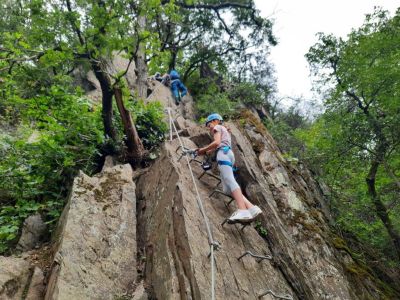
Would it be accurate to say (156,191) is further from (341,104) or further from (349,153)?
(341,104)

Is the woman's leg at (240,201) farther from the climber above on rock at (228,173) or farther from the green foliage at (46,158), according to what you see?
the green foliage at (46,158)

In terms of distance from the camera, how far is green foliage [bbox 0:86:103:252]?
5.88 m

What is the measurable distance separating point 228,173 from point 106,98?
3738 millimetres

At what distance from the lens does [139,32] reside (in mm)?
6746

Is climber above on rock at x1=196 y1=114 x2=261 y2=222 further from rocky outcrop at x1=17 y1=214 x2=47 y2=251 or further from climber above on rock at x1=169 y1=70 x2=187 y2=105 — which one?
climber above on rock at x1=169 y1=70 x2=187 y2=105

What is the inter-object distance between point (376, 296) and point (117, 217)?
5405 mm

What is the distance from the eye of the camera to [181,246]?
14.8ft

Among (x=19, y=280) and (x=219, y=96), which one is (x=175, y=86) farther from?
(x=19, y=280)

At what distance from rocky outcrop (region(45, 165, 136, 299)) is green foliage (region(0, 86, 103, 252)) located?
0.91 m

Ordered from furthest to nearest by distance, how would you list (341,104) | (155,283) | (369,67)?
1. (341,104)
2. (369,67)
3. (155,283)

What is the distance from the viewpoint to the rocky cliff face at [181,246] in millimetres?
4219

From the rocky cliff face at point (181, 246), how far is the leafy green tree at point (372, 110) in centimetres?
326

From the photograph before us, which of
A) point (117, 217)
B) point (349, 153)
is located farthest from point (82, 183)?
point (349, 153)

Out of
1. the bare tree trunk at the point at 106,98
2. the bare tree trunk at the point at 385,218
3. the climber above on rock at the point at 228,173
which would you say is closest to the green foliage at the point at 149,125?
the bare tree trunk at the point at 106,98
